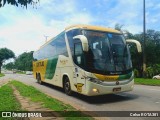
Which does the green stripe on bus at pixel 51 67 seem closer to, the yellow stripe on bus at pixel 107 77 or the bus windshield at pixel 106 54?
the bus windshield at pixel 106 54

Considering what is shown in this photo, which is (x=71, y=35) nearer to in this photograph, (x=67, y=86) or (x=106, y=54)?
(x=106, y=54)

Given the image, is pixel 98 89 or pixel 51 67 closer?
pixel 98 89

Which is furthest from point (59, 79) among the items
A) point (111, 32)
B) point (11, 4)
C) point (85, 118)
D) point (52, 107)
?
point (11, 4)

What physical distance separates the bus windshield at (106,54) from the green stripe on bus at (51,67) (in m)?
5.18

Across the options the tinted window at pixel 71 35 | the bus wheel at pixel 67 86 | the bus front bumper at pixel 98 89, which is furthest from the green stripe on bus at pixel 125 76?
the bus wheel at pixel 67 86

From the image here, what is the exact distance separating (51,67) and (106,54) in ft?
23.9

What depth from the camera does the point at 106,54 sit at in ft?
40.5

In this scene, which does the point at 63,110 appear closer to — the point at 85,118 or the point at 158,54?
the point at 85,118

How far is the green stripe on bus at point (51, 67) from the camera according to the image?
1794 centimetres

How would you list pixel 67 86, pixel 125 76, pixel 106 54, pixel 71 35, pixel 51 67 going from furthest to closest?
pixel 51 67
pixel 67 86
pixel 71 35
pixel 125 76
pixel 106 54

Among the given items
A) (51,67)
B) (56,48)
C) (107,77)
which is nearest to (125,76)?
(107,77)

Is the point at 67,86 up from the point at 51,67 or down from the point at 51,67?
down

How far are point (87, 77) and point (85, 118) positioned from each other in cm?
395

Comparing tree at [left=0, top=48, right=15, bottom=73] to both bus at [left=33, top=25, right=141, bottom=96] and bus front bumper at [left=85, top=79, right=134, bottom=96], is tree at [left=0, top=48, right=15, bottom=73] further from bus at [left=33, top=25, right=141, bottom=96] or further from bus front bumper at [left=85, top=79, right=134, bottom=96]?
bus front bumper at [left=85, top=79, right=134, bottom=96]
